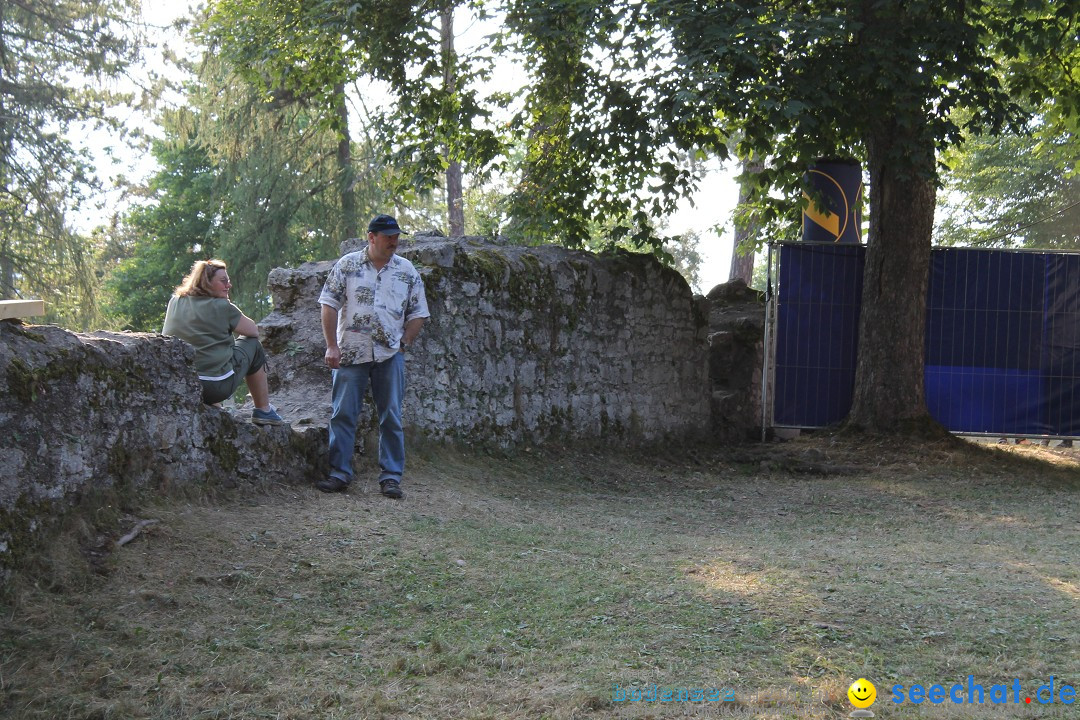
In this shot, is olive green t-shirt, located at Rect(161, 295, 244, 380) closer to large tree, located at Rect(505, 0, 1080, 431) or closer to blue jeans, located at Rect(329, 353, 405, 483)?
Answer: blue jeans, located at Rect(329, 353, 405, 483)

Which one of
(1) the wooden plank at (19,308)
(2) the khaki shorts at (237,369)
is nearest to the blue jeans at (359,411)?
(2) the khaki shorts at (237,369)

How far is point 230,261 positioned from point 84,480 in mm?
19661

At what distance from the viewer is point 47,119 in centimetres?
1894

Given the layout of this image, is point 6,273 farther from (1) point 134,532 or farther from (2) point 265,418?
(1) point 134,532

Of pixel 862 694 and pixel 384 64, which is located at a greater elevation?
pixel 384 64

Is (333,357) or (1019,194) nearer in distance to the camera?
(333,357)

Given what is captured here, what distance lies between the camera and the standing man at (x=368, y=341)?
6254 millimetres

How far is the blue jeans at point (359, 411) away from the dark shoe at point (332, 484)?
0.08 feet

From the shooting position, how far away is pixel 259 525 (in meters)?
5.08

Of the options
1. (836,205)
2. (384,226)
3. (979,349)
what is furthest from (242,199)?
(384,226)

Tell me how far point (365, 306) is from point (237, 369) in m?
0.87

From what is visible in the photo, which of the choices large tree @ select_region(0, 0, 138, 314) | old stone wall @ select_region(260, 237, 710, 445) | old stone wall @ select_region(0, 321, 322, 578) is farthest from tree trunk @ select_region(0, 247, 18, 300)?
old stone wall @ select_region(0, 321, 322, 578)

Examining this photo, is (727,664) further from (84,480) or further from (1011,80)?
(1011,80)

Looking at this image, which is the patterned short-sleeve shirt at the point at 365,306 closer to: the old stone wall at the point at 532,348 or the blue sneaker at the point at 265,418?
the blue sneaker at the point at 265,418
